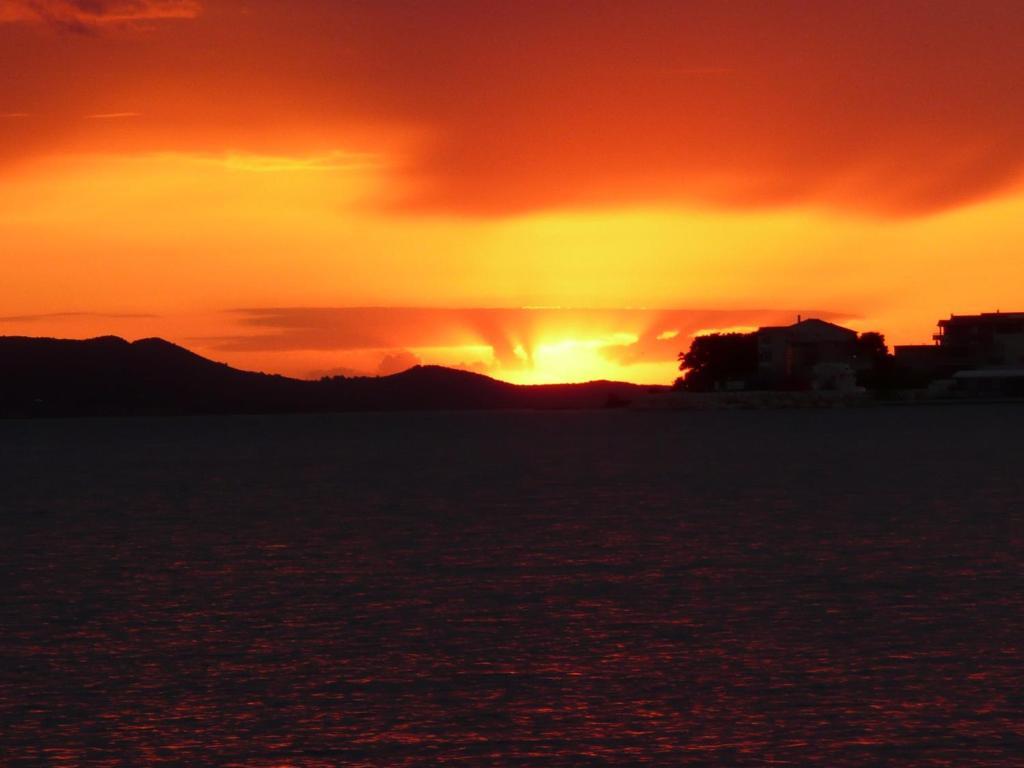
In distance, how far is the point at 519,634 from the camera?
31.3 m

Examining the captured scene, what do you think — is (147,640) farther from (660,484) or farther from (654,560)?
(660,484)

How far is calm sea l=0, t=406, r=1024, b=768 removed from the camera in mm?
22141

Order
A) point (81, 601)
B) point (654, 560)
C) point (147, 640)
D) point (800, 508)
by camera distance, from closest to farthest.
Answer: point (147, 640), point (81, 601), point (654, 560), point (800, 508)

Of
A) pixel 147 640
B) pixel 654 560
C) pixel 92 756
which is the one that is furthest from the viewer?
pixel 654 560

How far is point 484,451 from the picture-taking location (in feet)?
505

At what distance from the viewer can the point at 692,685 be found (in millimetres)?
Answer: 25719

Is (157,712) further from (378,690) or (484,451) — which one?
(484,451)

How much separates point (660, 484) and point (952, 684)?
6266 centimetres

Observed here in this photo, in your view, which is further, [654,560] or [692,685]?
[654,560]

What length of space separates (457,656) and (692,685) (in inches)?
197

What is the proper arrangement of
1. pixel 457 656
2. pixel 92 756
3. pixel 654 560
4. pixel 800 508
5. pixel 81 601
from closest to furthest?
pixel 92 756 → pixel 457 656 → pixel 81 601 → pixel 654 560 → pixel 800 508

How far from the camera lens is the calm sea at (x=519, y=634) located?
72.6 ft

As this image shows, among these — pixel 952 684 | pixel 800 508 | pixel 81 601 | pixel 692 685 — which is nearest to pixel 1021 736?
pixel 952 684

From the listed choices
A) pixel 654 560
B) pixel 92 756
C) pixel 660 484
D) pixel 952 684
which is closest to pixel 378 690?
pixel 92 756
